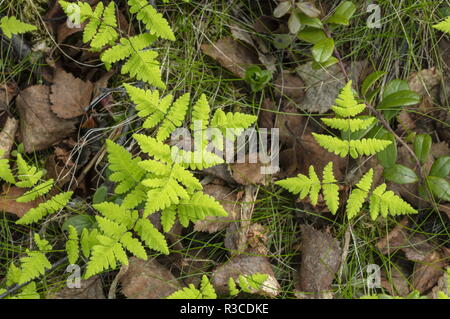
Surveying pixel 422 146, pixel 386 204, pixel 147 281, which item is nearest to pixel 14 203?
pixel 147 281

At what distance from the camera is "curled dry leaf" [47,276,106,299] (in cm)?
337

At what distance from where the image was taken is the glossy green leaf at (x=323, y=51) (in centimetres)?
330

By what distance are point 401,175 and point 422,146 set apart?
0.91ft

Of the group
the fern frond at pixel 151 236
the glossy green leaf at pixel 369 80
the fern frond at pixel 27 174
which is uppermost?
the glossy green leaf at pixel 369 80

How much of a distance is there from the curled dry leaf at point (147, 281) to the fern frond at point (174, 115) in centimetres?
103

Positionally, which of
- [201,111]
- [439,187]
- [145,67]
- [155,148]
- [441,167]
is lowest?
[439,187]

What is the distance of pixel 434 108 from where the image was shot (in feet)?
12.0

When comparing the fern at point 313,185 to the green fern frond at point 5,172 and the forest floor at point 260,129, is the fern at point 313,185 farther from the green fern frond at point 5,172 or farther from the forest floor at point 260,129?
the green fern frond at point 5,172

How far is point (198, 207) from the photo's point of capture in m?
3.07

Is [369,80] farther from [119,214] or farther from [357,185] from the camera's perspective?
[119,214]

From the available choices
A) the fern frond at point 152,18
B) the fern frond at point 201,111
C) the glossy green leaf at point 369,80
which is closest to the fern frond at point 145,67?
the fern frond at point 152,18

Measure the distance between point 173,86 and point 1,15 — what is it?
1545 mm
